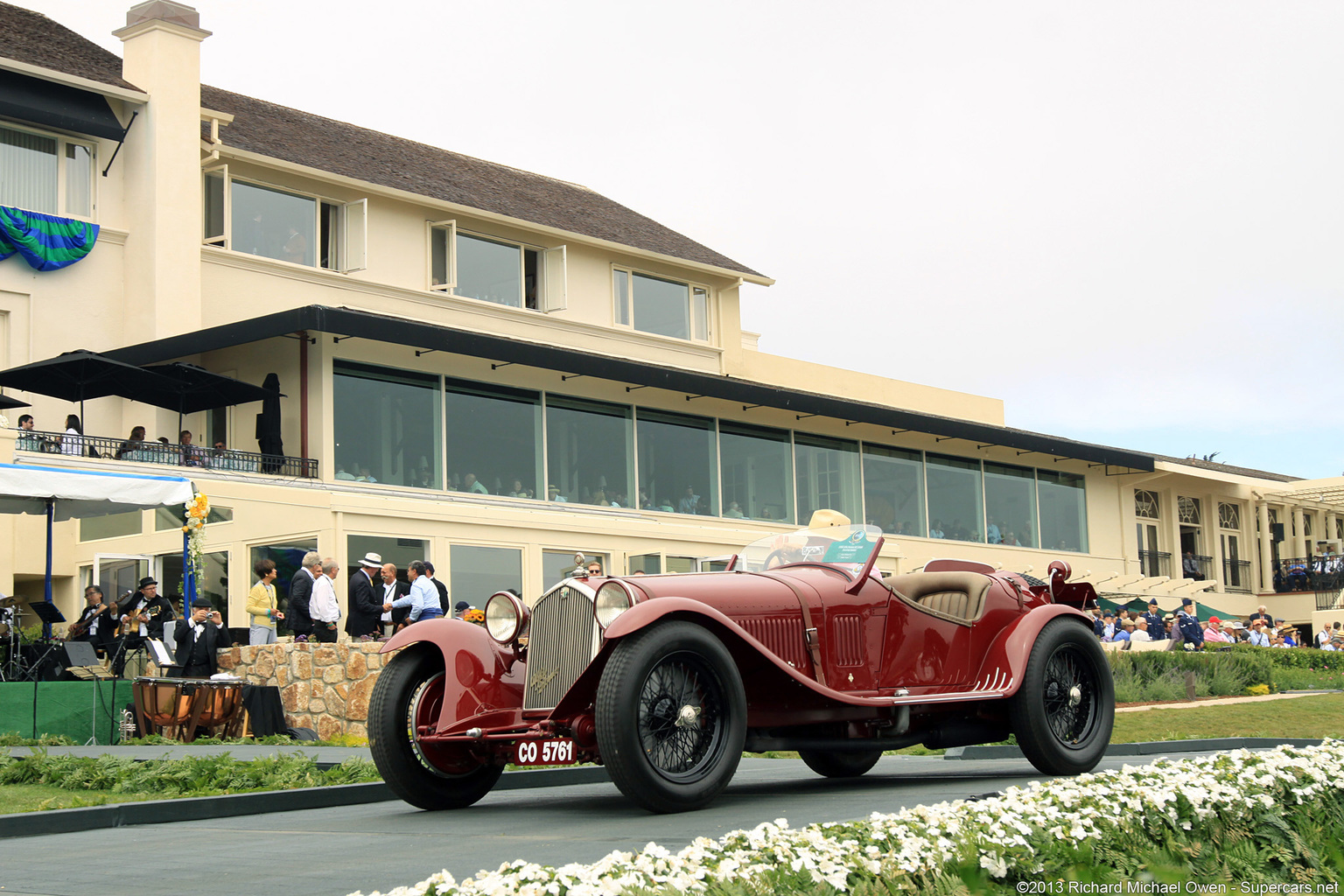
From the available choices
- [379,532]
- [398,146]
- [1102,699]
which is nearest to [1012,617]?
[1102,699]

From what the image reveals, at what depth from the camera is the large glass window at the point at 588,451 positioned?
26.2 m

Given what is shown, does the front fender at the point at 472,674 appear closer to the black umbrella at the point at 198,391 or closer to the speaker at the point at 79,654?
the speaker at the point at 79,654

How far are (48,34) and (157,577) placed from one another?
1203 centimetres

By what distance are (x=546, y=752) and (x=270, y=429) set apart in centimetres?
1614

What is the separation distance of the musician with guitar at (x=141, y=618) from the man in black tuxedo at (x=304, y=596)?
1.61 metres

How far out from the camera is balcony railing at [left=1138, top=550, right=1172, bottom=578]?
40750 mm

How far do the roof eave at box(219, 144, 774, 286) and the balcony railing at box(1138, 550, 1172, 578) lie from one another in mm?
14069

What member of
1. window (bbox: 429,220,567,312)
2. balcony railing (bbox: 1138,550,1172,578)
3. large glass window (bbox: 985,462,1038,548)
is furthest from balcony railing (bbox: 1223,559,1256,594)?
window (bbox: 429,220,567,312)

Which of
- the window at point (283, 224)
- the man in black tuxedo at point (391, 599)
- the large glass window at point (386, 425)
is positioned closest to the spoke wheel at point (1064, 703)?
the man in black tuxedo at point (391, 599)

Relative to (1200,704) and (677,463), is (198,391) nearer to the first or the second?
(677,463)

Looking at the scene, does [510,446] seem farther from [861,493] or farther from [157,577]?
[861,493]

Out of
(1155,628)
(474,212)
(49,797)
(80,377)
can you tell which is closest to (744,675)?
(49,797)

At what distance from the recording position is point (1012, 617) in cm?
941

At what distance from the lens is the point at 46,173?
24.2 m
